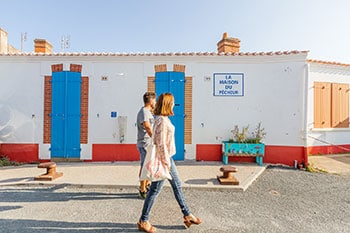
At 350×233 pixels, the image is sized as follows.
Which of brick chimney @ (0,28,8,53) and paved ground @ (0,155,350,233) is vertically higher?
brick chimney @ (0,28,8,53)

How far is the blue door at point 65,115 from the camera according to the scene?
646 cm

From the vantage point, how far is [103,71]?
6.61 meters

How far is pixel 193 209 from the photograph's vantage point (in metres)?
3.46

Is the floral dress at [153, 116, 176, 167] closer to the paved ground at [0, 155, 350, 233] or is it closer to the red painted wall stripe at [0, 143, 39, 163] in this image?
the paved ground at [0, 155, 350, 233]

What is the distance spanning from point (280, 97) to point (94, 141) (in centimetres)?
627

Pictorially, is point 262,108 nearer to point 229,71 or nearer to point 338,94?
A: point 229,71

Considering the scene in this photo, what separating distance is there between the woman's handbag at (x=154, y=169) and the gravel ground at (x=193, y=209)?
873mm

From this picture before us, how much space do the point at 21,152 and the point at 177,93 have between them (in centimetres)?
549

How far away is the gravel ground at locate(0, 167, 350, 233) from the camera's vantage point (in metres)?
2.93

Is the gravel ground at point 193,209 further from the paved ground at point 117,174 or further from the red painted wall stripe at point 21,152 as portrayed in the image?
the red painted wall stripe at point 21,152

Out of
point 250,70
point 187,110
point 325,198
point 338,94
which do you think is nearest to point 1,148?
point 187,110

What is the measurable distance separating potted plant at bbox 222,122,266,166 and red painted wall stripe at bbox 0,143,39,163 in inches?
243

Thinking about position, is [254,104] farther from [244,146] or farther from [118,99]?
[118,99]

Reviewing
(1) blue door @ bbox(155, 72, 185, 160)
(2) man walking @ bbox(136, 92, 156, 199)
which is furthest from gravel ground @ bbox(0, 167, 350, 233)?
(1) blue door @ bbox(155, 72, 185, 160)
